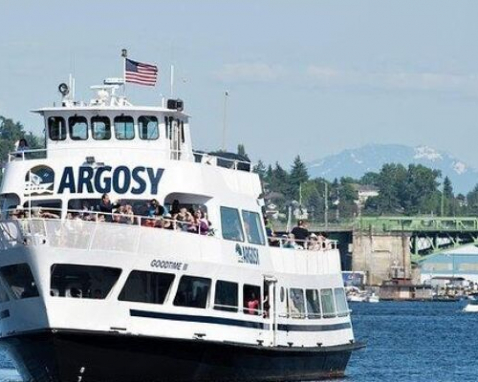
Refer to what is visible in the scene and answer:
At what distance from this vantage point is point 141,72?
5009cm

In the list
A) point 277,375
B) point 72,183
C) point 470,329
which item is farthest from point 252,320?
point 470,329

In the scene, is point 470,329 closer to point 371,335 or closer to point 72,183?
point 371,335

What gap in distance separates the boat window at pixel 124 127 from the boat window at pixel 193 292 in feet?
14.9

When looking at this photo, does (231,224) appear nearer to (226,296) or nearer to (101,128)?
(226,296)

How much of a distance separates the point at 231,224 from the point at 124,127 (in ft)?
11.4

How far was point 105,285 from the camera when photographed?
44.6m

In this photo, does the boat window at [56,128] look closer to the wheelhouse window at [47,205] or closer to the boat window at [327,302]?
the wheelhouse window at [47,205]

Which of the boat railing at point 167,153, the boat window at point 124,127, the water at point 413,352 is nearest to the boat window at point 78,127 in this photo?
the boat railing at point 167,153

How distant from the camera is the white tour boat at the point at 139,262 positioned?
4438 centimetres

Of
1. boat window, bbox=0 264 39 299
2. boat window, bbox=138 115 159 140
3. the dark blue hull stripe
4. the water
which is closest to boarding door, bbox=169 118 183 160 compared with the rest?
boat window, bbox=138 115 159 140

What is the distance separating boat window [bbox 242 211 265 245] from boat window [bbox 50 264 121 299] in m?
5.14

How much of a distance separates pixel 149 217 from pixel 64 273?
2.38m

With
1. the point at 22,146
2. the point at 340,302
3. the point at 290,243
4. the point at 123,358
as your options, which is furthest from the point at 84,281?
the point at 340,302

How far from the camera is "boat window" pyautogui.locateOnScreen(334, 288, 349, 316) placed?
55.4 m
